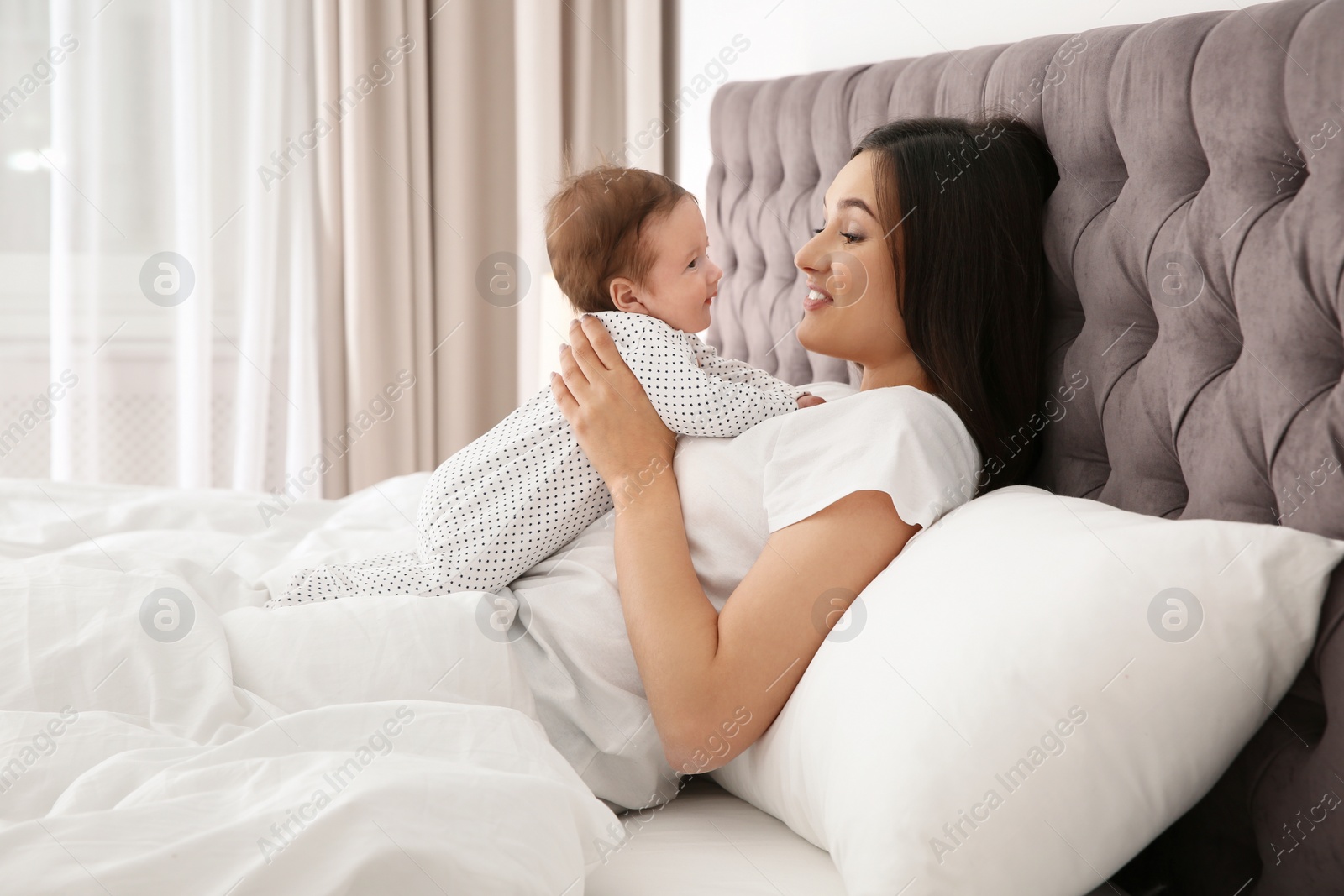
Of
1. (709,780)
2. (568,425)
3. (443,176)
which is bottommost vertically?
(709,780)

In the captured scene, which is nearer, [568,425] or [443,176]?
[568,425]

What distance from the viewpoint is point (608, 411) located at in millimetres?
1277

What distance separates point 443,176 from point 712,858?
2.64 meters

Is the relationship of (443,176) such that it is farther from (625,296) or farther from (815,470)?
(815,470)

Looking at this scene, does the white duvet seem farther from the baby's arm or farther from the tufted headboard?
the tufted headboard

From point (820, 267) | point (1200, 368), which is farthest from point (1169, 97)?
point (820, 267)

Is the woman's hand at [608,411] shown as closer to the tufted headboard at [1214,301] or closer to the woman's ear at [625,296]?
the woman's ear at [625,296]

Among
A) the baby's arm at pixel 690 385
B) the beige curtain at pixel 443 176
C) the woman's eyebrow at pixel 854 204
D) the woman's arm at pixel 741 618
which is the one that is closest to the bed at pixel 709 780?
the woman's arm at pixel 741 618

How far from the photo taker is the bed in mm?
759

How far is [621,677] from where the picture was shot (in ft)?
A: 3.73

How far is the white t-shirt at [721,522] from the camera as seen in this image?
3.54 feet

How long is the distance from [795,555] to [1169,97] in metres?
0.59

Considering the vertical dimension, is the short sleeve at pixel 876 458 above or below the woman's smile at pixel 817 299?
below

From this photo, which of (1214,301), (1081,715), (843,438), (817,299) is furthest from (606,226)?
(1081,715)
